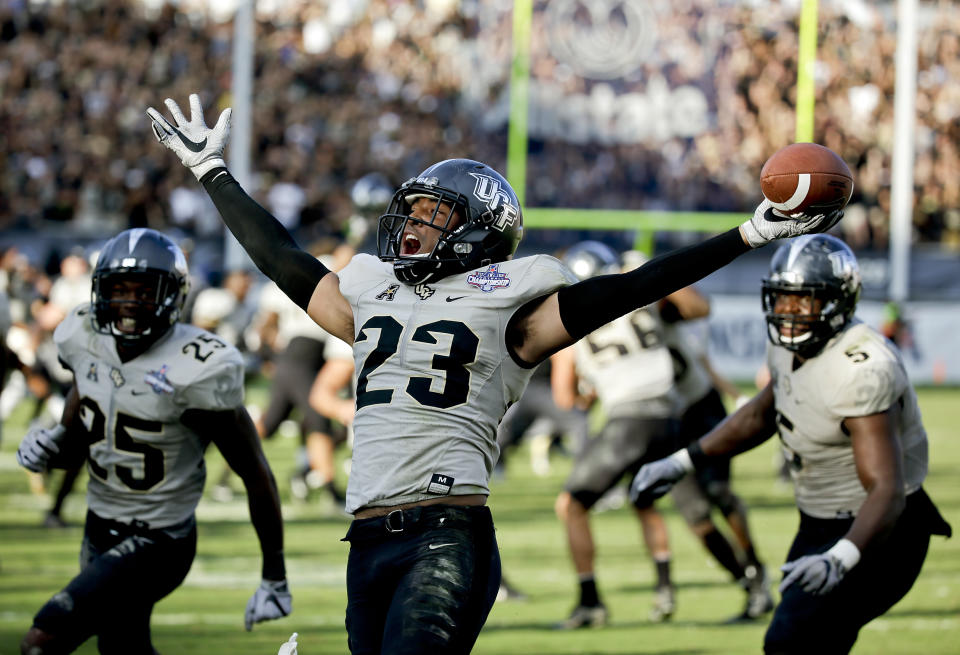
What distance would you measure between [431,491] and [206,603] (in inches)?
133

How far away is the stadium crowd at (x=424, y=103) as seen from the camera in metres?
15.1

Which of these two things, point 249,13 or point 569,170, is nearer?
point 569,170

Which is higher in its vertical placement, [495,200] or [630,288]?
[495,200]

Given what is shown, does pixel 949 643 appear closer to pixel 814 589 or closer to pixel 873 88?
pixel 814 589

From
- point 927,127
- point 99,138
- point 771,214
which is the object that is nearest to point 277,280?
point 771,214

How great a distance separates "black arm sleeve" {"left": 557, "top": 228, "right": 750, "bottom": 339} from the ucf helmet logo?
1.09 feet

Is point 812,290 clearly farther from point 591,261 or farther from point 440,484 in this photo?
point 591,261

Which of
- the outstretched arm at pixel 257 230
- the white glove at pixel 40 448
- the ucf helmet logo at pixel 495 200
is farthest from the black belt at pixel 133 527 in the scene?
the ucf helmet logo at pixel 495 200

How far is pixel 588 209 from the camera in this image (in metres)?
15.6

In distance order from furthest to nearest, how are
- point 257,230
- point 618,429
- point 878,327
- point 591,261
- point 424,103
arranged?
point 424,103, point 878,327, point 591,261, point 618,429, point 257,230

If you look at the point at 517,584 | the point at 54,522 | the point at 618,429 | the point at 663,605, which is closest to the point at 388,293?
the point at 618,429

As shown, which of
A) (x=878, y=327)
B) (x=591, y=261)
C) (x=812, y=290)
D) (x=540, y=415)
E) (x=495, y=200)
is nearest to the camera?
(x=495, y=200)

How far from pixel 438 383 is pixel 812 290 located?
5.20 feet

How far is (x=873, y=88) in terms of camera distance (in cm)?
1873
